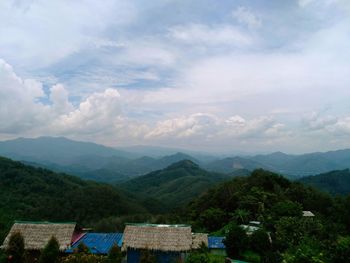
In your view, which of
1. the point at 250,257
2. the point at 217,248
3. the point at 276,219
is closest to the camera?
the point at 250,257

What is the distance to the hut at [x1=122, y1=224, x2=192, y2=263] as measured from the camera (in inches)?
637

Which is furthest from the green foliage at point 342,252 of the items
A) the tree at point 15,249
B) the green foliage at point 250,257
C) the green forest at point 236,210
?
the tree at point 15,249

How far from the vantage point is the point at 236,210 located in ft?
104

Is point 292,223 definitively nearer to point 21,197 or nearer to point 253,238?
point 253,238

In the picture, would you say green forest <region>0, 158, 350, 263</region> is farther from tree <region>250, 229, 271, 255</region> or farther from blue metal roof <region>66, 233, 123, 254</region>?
blue metal roof <region>66, 233, 123, 254</region>

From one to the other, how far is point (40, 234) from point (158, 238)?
20.6ft

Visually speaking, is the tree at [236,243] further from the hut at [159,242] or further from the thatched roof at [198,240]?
the hut at [159,242]

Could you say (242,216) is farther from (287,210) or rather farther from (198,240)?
(198,240)

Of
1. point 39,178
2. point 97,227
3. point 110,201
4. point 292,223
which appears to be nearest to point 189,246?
point 292,223

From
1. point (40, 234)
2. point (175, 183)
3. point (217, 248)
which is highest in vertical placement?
point (40, 234)

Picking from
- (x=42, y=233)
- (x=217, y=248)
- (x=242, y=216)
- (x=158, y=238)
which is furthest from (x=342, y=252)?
(x=242, y=216)

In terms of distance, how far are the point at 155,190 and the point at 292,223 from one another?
341ft

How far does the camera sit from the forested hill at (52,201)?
58.2 m

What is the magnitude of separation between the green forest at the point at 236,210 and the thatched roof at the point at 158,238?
190 centimetres
